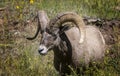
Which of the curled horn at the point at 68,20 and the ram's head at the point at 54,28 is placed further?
the curled horn at the point at 68,20

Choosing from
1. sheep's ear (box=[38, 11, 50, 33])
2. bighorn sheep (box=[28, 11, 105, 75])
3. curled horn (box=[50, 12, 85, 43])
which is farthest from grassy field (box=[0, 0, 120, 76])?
sheep's ear (box=[38, 11, 50, 33])

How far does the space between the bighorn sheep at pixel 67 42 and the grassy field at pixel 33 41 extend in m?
0.41

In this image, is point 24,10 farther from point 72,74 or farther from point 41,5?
point 72,74

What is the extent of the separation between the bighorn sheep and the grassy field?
407 millimetres

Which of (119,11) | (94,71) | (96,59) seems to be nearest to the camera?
(94,71)

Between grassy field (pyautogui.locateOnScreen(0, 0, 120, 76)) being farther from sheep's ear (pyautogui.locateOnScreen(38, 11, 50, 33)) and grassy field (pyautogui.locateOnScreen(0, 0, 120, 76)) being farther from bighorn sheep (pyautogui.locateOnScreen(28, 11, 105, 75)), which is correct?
sheep's ear (pyautogui.locateOnScreen(38, 11, 50, 33))

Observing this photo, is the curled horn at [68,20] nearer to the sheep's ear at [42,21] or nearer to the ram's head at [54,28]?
the ram's head at [54,28]

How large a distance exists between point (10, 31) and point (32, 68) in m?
2.64

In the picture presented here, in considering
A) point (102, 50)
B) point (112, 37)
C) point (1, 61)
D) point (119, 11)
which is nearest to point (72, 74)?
point (102, 50)

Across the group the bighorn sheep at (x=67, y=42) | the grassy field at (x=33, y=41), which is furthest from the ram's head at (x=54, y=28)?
the grassy field at (x=33, y=41)

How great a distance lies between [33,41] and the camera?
12500 mm

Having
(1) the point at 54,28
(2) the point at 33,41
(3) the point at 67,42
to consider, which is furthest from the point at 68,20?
(2) the point at 33,41

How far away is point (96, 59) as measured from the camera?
34.3ft

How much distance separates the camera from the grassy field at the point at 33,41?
34.0ft
